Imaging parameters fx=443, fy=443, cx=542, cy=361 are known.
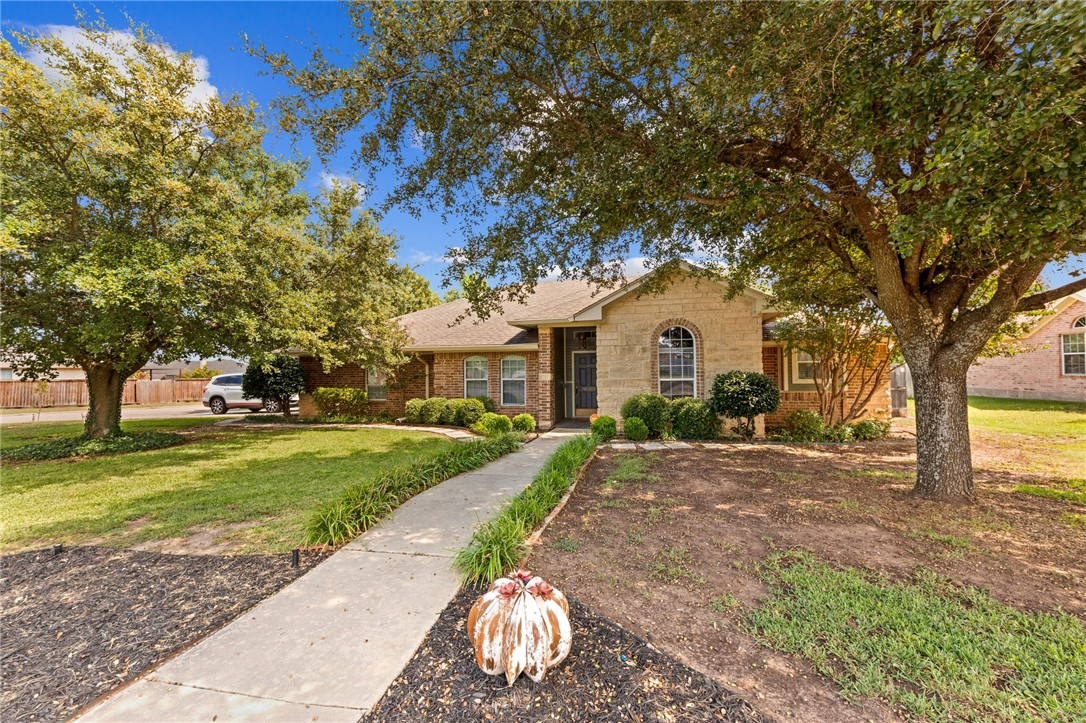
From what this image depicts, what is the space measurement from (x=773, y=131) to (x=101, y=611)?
8403mm

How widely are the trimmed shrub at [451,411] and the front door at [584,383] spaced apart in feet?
12.5

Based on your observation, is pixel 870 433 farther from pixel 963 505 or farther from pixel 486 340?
pixel 486 340

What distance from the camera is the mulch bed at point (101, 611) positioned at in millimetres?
2607

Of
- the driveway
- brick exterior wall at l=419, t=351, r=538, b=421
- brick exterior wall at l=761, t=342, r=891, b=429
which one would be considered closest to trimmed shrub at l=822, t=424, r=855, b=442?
brick exterior wall at l=761, t=342, r=891, b=429

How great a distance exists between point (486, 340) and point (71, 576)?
35.9 ft

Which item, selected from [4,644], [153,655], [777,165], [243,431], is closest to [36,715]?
[153,655]

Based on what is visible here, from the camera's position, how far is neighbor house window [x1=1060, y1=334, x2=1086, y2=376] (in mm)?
17828

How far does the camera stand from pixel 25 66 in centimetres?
758

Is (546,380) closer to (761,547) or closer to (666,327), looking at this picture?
(666,327)

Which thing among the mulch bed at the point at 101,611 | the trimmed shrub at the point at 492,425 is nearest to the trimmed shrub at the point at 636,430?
the trimmed shrub at the point at 492,425

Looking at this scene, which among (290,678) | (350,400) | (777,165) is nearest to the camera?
(290,678)

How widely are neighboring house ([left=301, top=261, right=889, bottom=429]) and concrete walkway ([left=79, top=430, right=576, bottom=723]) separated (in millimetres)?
7528

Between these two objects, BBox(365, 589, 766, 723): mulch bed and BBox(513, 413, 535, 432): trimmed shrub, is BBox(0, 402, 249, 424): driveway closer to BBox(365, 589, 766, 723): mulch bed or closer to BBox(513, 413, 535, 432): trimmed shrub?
BBox(513, 413, 535, 432): trimmed shrub

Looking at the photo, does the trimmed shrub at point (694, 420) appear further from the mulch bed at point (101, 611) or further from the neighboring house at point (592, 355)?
the mulch bed at point (101, 611)
